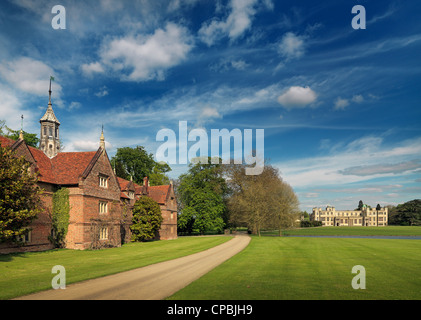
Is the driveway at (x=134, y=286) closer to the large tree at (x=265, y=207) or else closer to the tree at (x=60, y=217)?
the tree at (x=60, y=217)

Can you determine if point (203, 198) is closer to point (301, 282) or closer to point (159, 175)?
point (159, 175)

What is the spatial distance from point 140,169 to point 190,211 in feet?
62.5

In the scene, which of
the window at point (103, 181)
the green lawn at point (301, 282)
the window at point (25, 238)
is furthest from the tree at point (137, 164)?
the green lawn at point (301, 282)

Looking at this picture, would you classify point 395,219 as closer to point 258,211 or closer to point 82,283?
point 258,211

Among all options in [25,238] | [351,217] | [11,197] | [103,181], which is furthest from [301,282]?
[351,217]

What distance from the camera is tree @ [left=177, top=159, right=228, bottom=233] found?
198ft

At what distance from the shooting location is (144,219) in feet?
136

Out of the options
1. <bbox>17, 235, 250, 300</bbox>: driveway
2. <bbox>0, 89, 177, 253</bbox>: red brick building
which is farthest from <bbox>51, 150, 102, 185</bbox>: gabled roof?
<bbox>17, 235, 250, 300</bbox>: driveway

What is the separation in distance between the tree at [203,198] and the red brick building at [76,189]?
2677 cm

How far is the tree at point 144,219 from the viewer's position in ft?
135

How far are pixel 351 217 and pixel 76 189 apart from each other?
6743 inches
